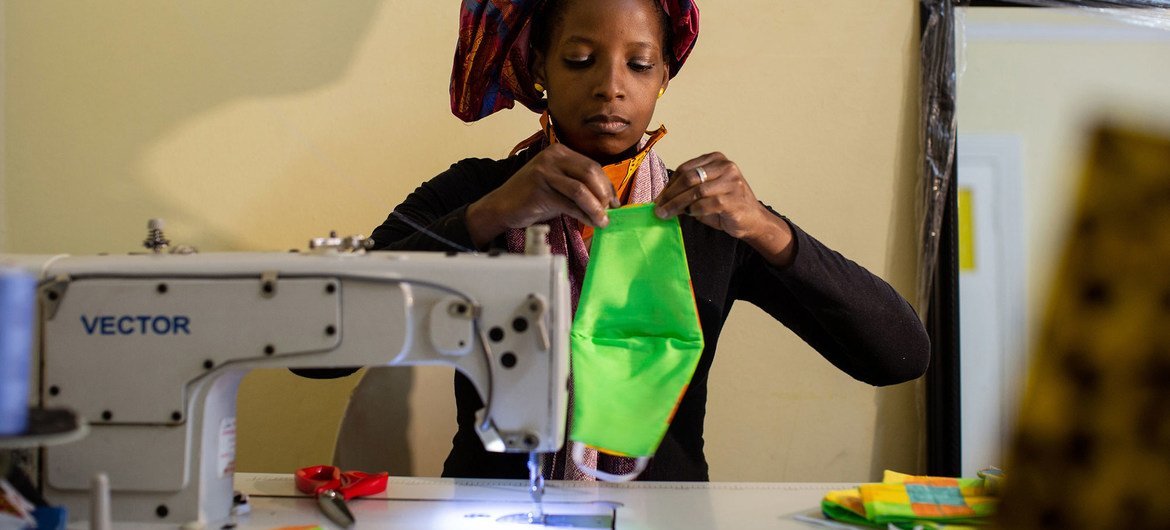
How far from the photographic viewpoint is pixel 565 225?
1.64m

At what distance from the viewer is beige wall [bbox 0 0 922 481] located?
212 centimetres

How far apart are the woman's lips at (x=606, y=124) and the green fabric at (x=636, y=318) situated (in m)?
0.27

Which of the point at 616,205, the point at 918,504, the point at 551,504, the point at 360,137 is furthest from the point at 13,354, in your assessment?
the point at 360,137

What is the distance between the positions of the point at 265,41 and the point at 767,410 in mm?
1417

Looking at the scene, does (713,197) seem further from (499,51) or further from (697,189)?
(499,51)

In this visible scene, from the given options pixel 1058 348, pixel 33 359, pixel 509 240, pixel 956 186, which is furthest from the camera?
pixel 956 186

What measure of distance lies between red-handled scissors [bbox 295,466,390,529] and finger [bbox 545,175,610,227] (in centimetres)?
46

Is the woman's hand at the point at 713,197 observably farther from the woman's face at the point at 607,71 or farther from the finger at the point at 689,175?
the woman's face at the point at 607,71

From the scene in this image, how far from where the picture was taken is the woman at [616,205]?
145 centimetres

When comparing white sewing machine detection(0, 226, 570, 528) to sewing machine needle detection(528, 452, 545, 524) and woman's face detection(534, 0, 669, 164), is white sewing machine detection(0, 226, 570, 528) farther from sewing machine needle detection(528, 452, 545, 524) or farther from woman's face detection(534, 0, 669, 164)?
woman's face detection(534, 0, 669, 164)

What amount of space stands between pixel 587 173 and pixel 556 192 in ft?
0.19

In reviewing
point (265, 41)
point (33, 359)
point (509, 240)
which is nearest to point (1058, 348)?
point (33, 359)

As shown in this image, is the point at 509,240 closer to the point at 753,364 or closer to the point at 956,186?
the point at 753,364

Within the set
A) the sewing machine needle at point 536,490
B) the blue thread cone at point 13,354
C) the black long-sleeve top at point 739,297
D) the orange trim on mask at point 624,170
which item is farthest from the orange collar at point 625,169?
the blue thread cone at point 13,354
